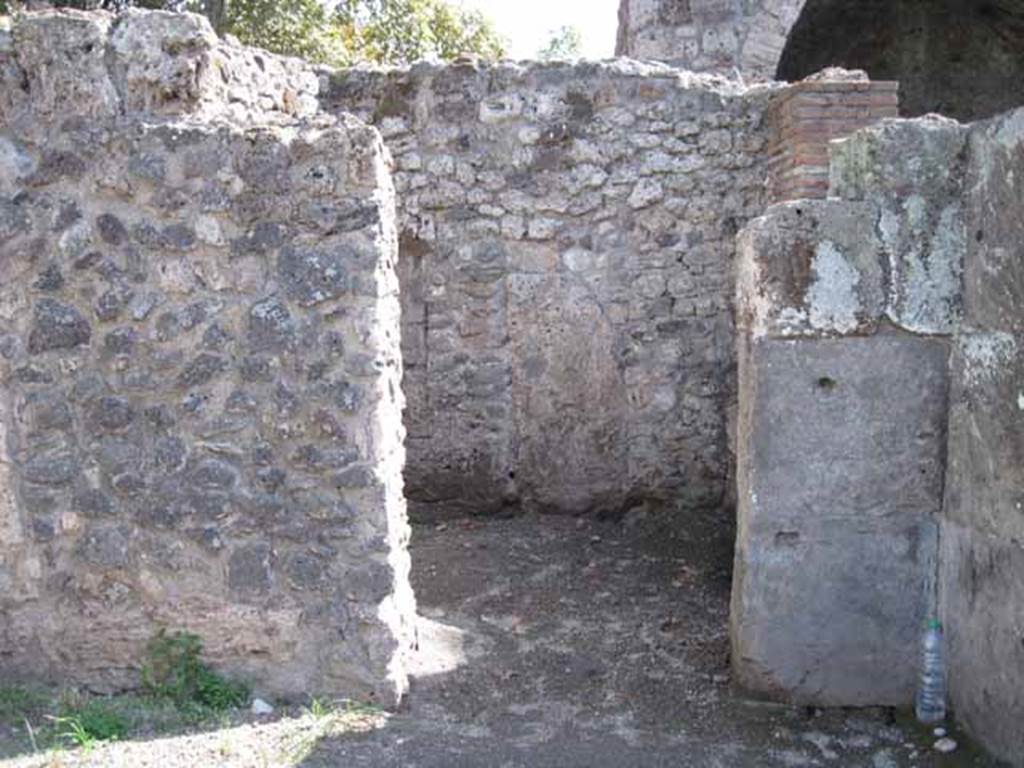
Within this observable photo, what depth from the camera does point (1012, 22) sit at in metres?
11.9

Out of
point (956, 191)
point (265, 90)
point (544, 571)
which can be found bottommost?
point (544, 571)

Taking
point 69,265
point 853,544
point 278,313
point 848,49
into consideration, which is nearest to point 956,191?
point 853,544

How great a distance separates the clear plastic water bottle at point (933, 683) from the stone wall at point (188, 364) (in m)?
1.80

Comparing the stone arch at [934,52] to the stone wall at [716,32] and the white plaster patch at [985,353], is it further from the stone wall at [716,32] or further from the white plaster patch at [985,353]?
the white plaster patch at [985,353]

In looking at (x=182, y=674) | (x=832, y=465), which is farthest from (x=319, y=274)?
(x=832, y=465)

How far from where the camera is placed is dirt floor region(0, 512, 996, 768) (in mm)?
3428

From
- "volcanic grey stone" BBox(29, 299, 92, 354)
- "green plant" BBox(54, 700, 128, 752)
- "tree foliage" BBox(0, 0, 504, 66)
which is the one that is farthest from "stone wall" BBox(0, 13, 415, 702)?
"tree foliage" BBox(0, 0, 504, 66)

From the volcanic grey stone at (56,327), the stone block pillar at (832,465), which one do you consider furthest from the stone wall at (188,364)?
the stone block pillar at (832,465)

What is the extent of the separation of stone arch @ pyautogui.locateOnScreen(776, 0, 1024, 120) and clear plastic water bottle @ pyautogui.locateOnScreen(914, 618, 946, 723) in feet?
30.7

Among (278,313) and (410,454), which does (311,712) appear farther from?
(410,454)

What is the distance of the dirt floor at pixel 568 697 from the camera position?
343 centimetres

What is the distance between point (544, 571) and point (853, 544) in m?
2.29

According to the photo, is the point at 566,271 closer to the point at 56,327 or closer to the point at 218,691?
the point at 56,327

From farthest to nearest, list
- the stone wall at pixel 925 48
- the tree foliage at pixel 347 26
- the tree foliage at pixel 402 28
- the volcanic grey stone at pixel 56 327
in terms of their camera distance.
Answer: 1. the tree foliage at pixel 402 28
2. the tree foliage at pixel 347 26
3. the stone wall at pixel 925 48
4. the volcanic grey stone at pixel 56 327
